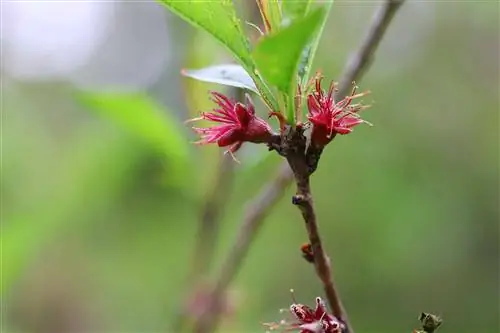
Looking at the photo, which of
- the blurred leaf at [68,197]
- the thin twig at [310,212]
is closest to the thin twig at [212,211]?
the thin twig at [310,212]

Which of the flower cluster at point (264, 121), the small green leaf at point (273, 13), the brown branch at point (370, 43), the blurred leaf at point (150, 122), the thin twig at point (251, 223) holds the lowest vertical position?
the flower cluster at point (264, 121)

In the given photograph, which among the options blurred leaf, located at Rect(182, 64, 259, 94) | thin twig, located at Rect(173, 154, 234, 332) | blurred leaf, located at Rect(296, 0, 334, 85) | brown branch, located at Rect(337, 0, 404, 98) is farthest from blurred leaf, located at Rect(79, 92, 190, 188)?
blurred leaf, located at Rect(296, 0, 334, 85)

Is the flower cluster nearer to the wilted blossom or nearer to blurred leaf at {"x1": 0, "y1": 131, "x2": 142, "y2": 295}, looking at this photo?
the wilted blossom

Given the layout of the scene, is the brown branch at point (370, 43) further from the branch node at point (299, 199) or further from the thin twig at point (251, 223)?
the branch node at point (299, 199)

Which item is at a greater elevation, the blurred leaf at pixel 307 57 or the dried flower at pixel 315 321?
the blurred leaf at pixel 307 57

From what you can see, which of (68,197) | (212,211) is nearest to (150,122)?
(212,211)

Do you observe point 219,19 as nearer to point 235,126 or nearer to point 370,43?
point 235,126

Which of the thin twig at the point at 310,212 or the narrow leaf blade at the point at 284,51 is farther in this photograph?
the thin twig at the point at 310,212

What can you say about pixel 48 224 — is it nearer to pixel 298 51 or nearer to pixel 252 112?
pixel 252 112

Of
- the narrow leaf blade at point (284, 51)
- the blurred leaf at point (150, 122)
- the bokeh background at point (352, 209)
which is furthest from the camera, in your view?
the bokeh background at point (352, 209)
